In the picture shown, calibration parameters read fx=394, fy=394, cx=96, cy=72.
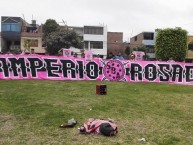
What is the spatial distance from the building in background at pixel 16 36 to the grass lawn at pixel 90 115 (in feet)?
216

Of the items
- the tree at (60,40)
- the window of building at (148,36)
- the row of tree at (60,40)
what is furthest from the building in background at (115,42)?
the tree at (60,40)

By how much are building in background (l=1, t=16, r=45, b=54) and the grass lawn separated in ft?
216

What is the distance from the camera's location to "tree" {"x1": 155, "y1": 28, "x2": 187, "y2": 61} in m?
44.2

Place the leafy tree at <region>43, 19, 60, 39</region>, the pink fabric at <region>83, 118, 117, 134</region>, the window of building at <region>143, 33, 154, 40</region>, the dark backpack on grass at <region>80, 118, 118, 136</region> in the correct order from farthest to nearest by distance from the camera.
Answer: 1. the window of building at <region>143, 33, 154, 40</region>
2. the leafy tree at <region>43, 19, 60, 39</region>
3. the pink fabric at <region>83, 118, 117, 134</region>
4. the dark backpack on grass at <region>80, 118, 118, 136</region>

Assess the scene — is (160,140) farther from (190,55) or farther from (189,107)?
(190,55)

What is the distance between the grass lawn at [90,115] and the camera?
8180 millimetres

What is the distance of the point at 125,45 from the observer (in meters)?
94.6

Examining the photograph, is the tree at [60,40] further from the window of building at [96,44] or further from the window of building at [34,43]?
the window of building at [96,44]

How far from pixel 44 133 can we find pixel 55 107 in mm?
3154

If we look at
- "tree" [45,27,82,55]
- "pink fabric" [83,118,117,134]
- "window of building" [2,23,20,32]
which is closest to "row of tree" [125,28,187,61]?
"tree" [45,27,82,55]

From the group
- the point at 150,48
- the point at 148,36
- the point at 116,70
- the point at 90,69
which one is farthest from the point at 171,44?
the point at 148,36

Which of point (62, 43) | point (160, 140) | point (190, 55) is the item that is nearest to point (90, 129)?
point (160, 140)

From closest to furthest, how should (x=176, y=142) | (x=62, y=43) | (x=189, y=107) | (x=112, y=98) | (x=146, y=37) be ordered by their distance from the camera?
(x=176, y=142) → (x=189, y=107) → (x=112, y=98) → (x=62, y=43) → (x=146, y=37)

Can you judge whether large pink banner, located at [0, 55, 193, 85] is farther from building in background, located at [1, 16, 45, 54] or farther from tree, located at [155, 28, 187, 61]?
building in background, located at [1, 16, 45, 54]
